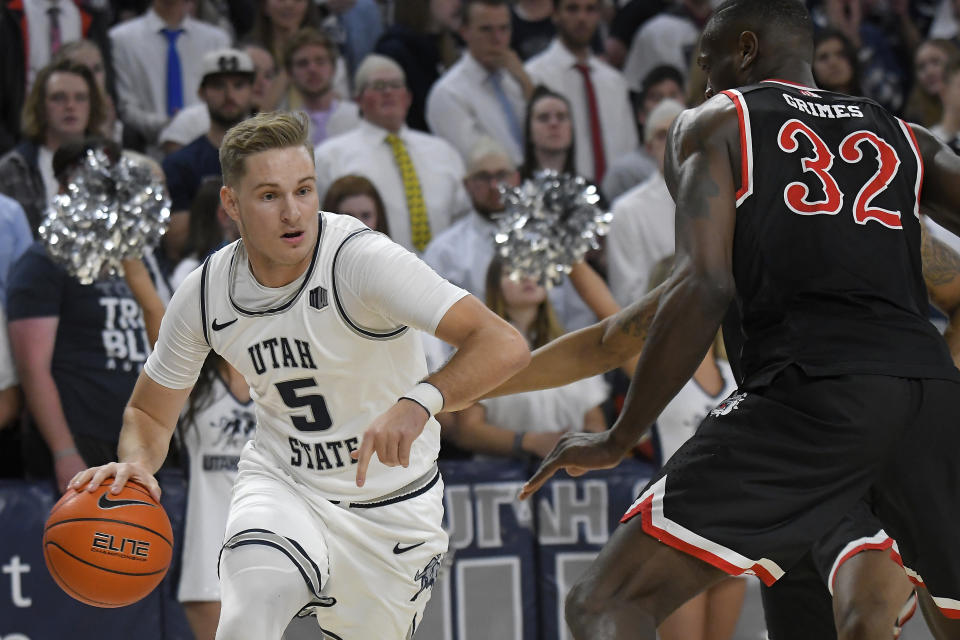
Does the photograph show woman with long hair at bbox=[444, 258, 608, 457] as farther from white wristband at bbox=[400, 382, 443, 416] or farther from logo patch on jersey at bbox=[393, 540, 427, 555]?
white wristband at bbox=[400, 382, 443, 416]

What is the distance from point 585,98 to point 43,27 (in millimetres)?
3626

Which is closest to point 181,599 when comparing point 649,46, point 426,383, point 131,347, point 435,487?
point 131,347

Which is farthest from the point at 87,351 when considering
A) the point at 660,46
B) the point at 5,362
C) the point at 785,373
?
the point at 660,46

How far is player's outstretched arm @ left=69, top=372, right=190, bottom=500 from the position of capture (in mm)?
4250

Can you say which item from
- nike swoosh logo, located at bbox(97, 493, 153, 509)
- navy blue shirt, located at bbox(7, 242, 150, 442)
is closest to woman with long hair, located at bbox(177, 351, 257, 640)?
navy blue shirt, located at bbox(7, 242, 150, 442)

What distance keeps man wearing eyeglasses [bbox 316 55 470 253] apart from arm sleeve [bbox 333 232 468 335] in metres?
4.06

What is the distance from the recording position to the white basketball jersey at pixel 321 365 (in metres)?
4.22

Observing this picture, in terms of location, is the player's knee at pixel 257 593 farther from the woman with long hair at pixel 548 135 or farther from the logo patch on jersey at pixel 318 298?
the woman with long hair at pixel 548 135

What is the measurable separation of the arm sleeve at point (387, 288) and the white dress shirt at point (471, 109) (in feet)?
16.3

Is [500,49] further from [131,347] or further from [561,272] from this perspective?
[131,347]

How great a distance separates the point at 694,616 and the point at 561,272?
179cm

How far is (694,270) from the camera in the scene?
3422 millimetres

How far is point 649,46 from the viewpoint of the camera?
10.5 metres

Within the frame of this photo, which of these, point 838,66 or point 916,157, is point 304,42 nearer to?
point 838,66
